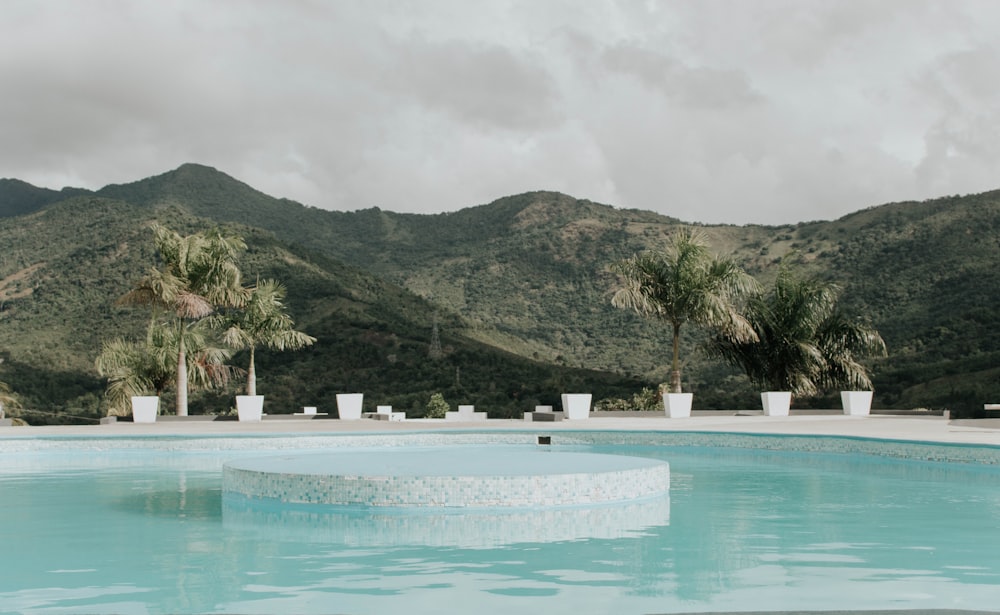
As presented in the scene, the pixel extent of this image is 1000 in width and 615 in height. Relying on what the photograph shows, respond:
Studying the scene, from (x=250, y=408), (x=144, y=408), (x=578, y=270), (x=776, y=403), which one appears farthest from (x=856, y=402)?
(x=578, y=270)

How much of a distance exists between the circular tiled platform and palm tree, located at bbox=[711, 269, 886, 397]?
1220 centimetres

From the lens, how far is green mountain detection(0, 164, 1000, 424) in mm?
36094

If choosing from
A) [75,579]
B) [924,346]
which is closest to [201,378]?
[75,579]

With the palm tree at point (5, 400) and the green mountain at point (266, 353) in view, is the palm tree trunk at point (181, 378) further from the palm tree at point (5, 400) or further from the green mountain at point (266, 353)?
the green mountain at point (266, 353)

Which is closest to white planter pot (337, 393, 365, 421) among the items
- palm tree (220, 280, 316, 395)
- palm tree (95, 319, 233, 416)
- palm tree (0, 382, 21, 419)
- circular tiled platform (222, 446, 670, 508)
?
palm tree (220, 280, 316, 395)

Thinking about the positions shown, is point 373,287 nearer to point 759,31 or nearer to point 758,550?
point 759,31

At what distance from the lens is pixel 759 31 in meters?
27.5

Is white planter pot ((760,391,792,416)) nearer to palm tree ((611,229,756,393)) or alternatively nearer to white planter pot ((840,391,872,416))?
white planter pot ((840,391,872,416))

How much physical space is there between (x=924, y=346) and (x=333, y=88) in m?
24.1

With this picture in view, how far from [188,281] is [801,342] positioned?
13.2m

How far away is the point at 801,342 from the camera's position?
2045cm

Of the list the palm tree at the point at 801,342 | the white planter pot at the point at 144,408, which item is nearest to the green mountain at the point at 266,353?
the palm tree at the point at 801,342

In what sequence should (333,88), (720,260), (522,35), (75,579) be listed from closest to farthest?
1. (75,579)
2. (720,260)
3. (522,35)
4. (333,88)

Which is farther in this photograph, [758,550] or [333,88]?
[333,88]
